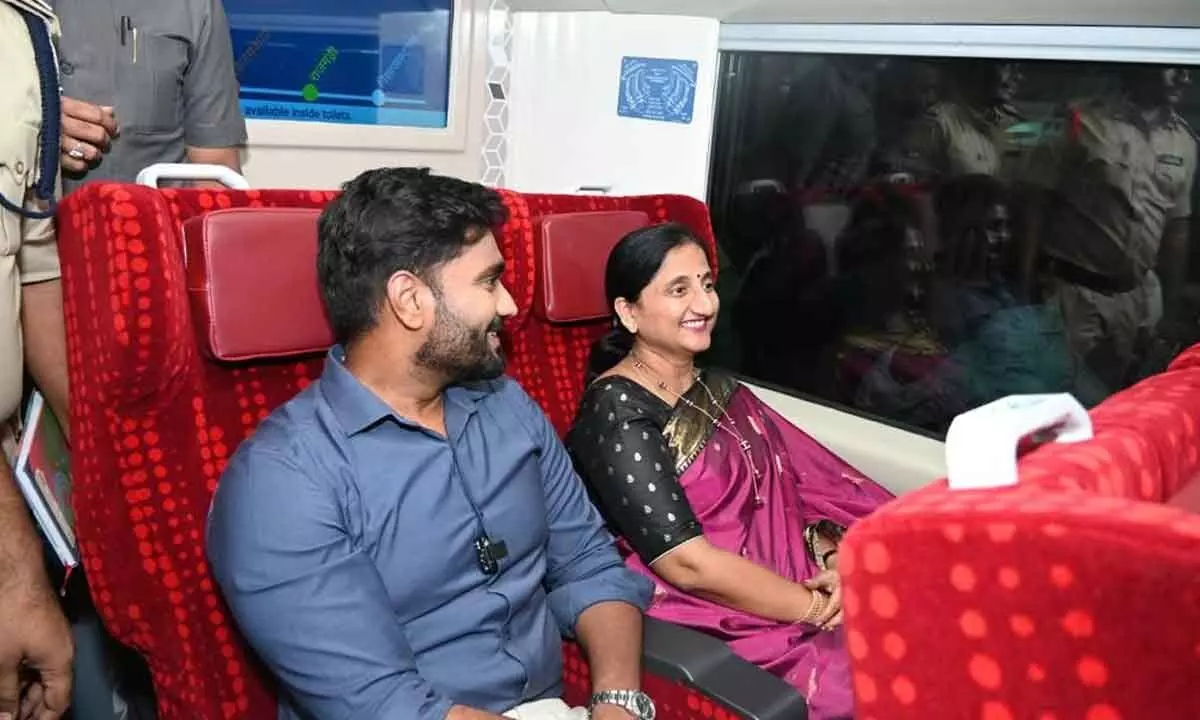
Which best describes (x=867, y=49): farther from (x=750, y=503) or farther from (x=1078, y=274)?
(x=750, y=503)

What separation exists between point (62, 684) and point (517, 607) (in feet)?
2.05

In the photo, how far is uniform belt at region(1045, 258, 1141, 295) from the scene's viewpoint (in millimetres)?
2102

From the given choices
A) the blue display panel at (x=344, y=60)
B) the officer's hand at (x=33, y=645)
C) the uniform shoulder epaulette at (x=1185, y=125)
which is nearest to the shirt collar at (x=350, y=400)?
the officer's hand at (x=33, y=645)

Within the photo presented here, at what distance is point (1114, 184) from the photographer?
209cm

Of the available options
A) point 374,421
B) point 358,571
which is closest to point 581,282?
point 374,421

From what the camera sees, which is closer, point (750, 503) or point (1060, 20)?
point (750, 503)

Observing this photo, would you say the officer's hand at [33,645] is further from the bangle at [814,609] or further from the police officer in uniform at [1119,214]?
the police officer in uniform at [1119,214]

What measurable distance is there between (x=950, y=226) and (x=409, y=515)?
149 centimetres

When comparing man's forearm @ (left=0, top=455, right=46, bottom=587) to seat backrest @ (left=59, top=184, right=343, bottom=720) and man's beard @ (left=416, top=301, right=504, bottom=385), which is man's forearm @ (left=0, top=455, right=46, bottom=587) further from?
man's beard @ (left=416, top=301, right=504, bottom=385)

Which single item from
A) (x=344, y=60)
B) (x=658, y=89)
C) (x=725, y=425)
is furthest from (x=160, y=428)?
(x=658, y=89)

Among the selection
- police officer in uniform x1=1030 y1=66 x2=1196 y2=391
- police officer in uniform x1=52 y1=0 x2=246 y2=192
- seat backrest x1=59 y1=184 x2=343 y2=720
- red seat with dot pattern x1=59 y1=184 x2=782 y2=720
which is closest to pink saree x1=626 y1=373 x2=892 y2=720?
red seat with dot pattern x1=59 y1=184 x2=782 y2=720

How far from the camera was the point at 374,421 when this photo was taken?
1389 millimetres

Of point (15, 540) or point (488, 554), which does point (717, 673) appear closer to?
point (488, 554)

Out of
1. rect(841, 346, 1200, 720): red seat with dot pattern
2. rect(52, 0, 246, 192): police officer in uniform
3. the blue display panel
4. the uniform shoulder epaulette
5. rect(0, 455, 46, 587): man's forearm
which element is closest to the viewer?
rect(841, 346, 1200, 720): red seat with dot pattern
